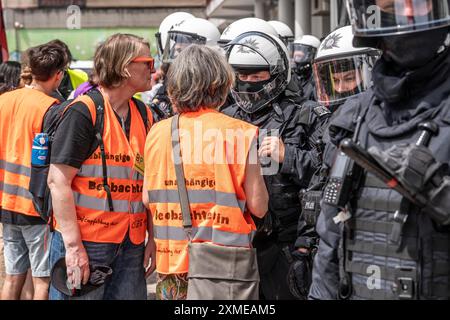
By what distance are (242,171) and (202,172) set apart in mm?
181

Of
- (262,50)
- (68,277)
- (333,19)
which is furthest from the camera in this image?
(333,19)

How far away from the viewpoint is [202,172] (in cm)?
359

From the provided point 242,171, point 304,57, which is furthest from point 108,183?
point 304,57

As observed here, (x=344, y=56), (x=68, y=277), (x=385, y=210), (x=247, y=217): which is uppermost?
(x=344, y=56)

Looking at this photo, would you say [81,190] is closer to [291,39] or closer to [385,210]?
[385,210]

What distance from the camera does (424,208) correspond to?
8.24 feet

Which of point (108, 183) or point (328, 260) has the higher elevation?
point (108, 183)

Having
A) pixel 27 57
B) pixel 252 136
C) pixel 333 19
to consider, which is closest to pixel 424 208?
pixel 252 136

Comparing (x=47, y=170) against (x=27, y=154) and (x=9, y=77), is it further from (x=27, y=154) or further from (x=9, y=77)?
(x=9, y=77)

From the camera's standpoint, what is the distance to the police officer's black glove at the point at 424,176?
8.11 ft

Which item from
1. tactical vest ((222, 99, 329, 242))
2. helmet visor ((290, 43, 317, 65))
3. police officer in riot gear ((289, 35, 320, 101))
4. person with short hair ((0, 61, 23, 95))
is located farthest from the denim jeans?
helmet visor ((290, 43, 317, 65))

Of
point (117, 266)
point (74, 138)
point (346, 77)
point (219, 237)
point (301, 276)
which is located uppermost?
point (346, 77)

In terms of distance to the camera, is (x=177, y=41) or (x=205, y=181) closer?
(x=205, y=181)

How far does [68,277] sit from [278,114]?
158 cm
